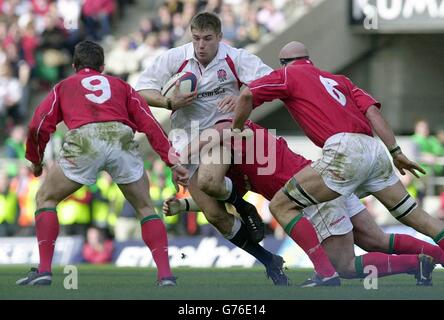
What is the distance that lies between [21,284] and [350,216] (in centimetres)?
274

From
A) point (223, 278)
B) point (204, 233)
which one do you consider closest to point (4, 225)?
point (204, 233)

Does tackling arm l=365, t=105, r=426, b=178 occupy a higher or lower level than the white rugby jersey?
lower

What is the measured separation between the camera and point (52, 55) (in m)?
21.9

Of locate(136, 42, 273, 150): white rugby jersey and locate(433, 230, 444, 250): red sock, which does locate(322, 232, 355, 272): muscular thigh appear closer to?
locate(433, 230, 444, 250): red sock

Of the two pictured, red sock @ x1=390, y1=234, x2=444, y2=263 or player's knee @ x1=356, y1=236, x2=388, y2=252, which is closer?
red sock @ x1=390, y1=234, x2=444, y2=263

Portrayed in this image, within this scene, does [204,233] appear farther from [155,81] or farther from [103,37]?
[155,81]

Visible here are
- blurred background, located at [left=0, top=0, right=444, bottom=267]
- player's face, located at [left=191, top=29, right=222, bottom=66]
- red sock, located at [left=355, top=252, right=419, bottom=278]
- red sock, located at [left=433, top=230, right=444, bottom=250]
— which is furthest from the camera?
blurred background, located at [left=0, top=0, right=444, bottom=267]

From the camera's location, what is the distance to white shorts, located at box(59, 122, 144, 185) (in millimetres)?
9938

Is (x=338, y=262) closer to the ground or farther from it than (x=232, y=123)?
closer to the ground

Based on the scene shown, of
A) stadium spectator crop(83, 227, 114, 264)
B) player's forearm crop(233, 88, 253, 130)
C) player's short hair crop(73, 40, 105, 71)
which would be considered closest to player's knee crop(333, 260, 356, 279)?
player's forearm crop(233, 88, 253, 130)

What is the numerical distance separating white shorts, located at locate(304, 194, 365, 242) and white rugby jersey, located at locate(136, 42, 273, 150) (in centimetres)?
110

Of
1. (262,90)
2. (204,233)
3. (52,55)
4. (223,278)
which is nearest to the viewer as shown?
(262,90)

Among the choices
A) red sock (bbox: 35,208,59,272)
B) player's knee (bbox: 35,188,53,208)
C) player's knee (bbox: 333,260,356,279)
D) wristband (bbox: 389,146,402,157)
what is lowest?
player's knee (bbox: 333,260,356,279)

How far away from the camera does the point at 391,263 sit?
9.87 meters
